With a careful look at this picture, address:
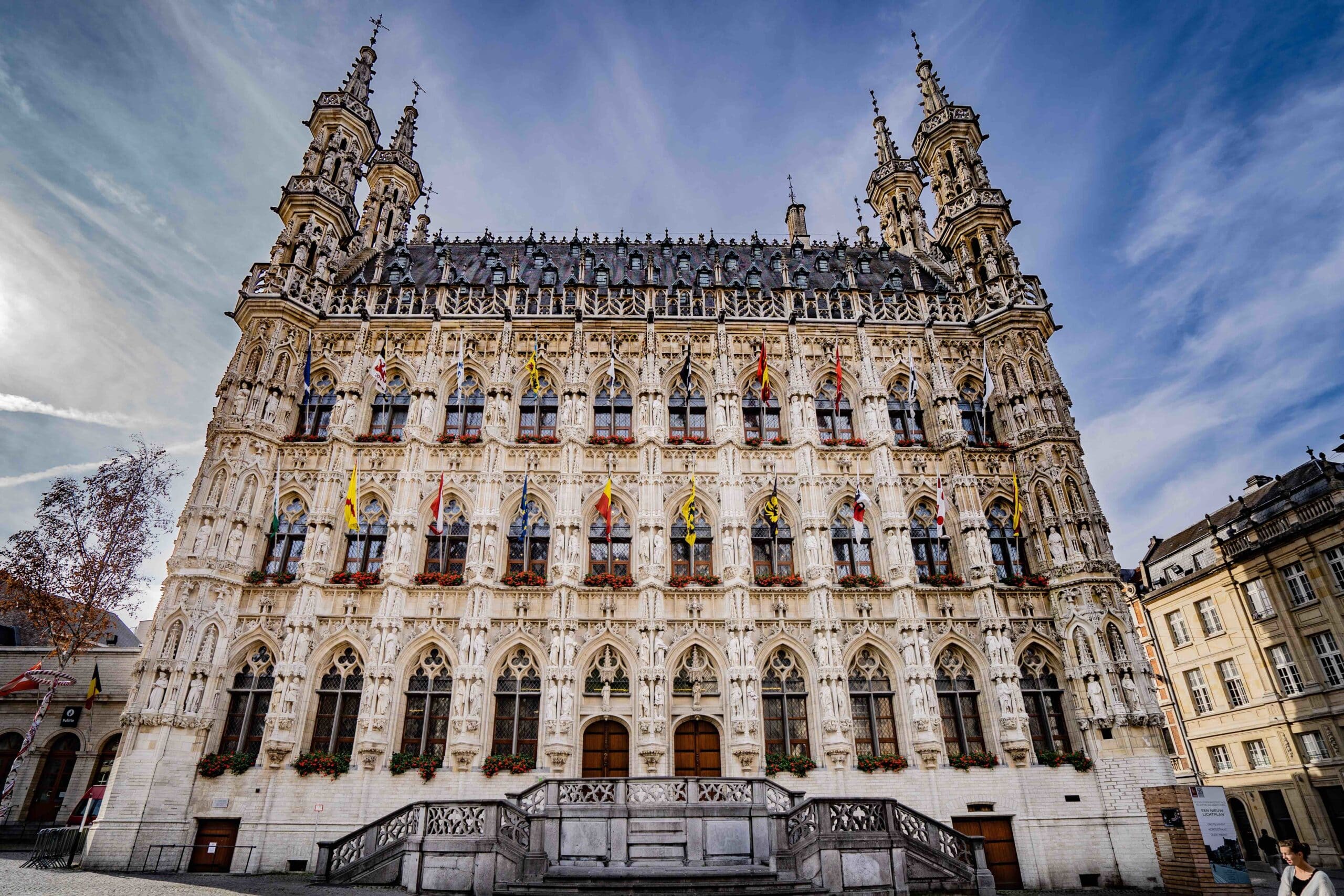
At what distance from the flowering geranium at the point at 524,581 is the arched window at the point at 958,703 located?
12485mm

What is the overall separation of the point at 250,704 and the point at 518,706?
7.87 meters

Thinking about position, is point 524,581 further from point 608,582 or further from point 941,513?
point 941,513

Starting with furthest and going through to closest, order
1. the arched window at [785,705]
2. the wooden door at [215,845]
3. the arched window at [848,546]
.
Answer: the arched window at [848,546] → the arched window at [785,705] → the wooden door at [215,845]

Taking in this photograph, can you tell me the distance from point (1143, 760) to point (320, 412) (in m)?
28.6

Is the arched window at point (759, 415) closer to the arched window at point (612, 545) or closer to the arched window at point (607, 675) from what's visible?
the arched window at point (612, 545)

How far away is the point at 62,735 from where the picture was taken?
1050 inches

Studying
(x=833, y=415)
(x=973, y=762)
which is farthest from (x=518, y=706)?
(x=833, y=415)

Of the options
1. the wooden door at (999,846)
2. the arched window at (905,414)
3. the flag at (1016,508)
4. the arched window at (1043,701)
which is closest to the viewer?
the wooden door at (999,846)

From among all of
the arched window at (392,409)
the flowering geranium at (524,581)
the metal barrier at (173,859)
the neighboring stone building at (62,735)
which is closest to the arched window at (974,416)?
the flowering geranium at (524,581)

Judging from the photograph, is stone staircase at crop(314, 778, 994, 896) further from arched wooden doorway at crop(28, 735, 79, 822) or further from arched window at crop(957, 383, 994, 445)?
arched wooden doorway at crop(28, 735, 79, 822)

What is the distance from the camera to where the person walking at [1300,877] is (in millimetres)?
7953

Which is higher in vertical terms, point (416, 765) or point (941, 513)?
point (941, 513)

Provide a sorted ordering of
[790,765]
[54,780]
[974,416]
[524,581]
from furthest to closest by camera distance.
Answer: [54,780], [974,416], [524,581], [790,765]

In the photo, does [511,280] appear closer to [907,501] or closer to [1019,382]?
[907,501]
